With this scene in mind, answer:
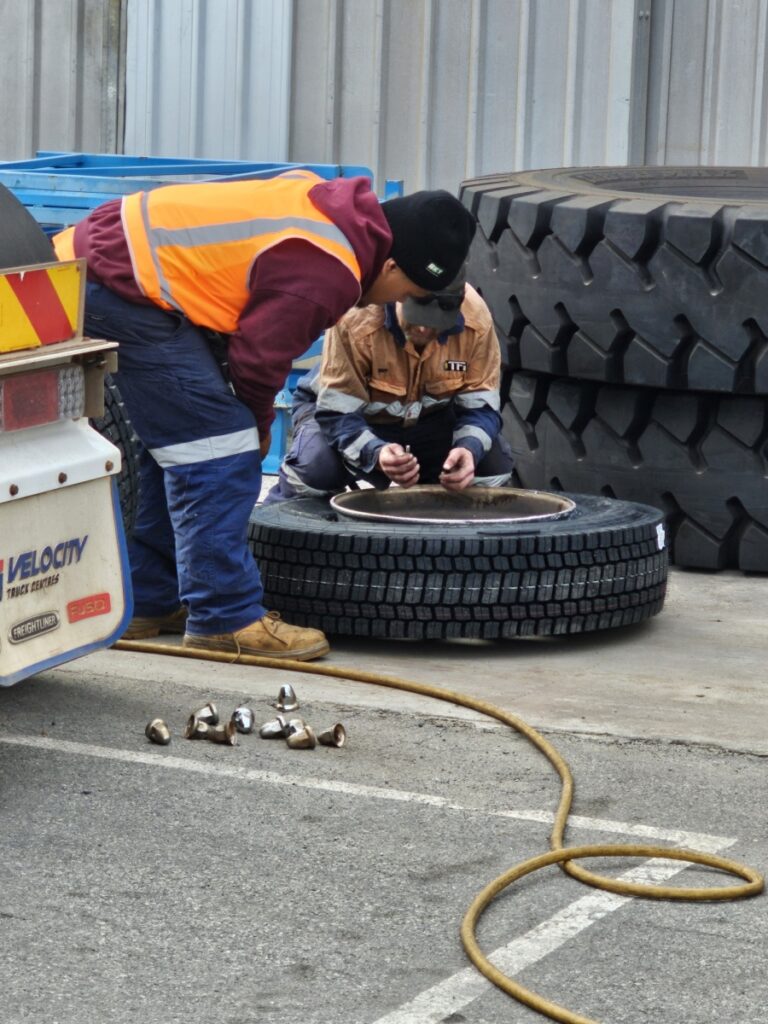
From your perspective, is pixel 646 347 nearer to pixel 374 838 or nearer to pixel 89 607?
pixel 89 607

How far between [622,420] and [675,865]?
9.72 ft

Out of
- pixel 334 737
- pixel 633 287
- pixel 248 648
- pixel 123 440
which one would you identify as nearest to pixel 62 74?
pixel 633 287

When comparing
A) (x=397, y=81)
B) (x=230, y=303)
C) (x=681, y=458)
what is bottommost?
(x=681, y=458)

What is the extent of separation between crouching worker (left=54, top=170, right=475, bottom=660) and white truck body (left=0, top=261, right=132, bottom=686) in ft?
2.55

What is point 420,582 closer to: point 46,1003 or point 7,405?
point 7,405

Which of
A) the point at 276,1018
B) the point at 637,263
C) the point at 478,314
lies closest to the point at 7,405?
the point at 276,1018

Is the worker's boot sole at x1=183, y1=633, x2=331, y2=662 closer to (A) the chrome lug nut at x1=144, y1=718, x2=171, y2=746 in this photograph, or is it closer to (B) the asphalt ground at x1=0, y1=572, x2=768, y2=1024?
(B) the asphalt ground at x1=0, y1=572, x2=768, y2=1024

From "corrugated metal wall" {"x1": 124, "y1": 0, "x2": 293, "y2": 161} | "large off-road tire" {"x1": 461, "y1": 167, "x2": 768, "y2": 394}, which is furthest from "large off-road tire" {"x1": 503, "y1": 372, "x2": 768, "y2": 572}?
"corrugated metal wall" {"x1": 124, "y1": 0, "x2": 293, "y2": 161}

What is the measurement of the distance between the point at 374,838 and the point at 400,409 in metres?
2.46

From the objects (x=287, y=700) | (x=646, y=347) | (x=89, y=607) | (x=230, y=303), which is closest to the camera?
(x=89, y=607)

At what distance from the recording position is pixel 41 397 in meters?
3.77

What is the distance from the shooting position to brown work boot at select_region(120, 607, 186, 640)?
205 inches

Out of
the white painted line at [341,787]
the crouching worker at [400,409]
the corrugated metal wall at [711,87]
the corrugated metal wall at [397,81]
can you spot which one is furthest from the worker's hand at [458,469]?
the corrugated metal wall at [711,87]

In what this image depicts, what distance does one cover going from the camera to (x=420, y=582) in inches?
196
